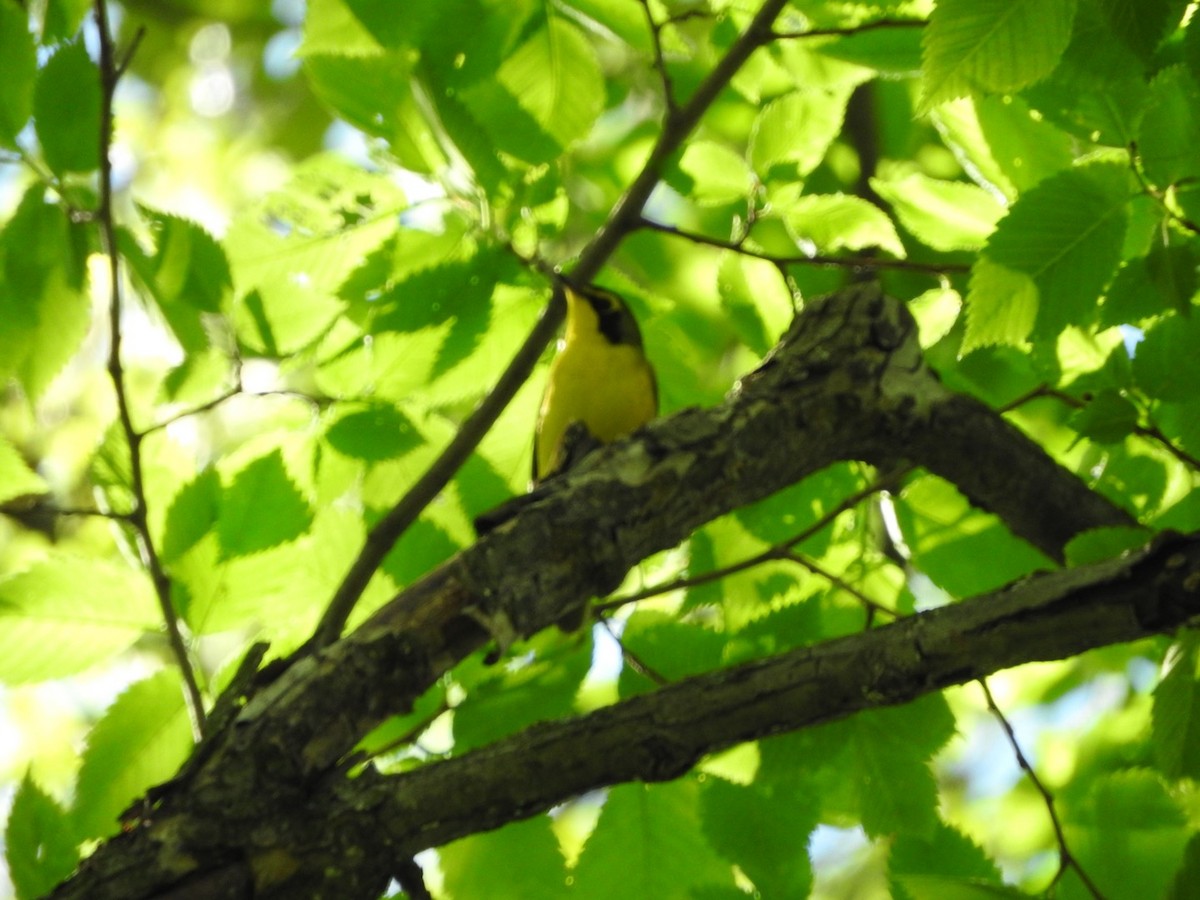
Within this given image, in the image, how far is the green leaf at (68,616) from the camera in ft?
7.72

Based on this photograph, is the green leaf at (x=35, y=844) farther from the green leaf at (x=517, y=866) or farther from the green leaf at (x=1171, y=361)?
the green leaf at (x=1171, y=361)

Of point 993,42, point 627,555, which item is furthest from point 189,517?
point 993,42

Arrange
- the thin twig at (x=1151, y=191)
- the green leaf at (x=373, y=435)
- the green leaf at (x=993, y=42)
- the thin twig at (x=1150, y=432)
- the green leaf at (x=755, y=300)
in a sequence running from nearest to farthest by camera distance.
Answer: the green leaf at (x=993, y=42), the thin twig at (x=1151, y=191), the thin twig at (x=1150, y=432), the green leaf at (x=373, y=435), the green leaf at (x=755, y=300)

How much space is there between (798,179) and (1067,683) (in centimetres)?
232

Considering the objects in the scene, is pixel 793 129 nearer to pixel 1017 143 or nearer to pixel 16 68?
pixel 1017 143

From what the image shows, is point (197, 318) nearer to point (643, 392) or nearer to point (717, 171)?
point (717, 171)

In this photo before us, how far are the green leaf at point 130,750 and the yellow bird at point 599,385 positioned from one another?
159 cm

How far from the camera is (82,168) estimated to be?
2385 mm

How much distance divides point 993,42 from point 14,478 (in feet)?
6.53

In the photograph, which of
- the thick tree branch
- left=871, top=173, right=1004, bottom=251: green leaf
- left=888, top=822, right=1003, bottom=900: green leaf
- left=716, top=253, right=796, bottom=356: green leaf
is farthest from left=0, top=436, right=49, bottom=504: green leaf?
left=871, top=173, right=1004, bottom=251: green leaf

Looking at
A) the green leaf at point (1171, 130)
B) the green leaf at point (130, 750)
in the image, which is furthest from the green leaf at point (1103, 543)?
the green leaf at point (130, 750)

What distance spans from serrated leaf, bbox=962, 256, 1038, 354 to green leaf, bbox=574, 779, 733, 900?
1095 millimetres

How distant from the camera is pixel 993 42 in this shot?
175 centimetres

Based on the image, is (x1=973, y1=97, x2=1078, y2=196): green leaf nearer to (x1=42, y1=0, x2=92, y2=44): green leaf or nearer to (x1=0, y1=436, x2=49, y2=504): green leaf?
(x1=42, y1=0, x2=92, y2=44): green leaf
